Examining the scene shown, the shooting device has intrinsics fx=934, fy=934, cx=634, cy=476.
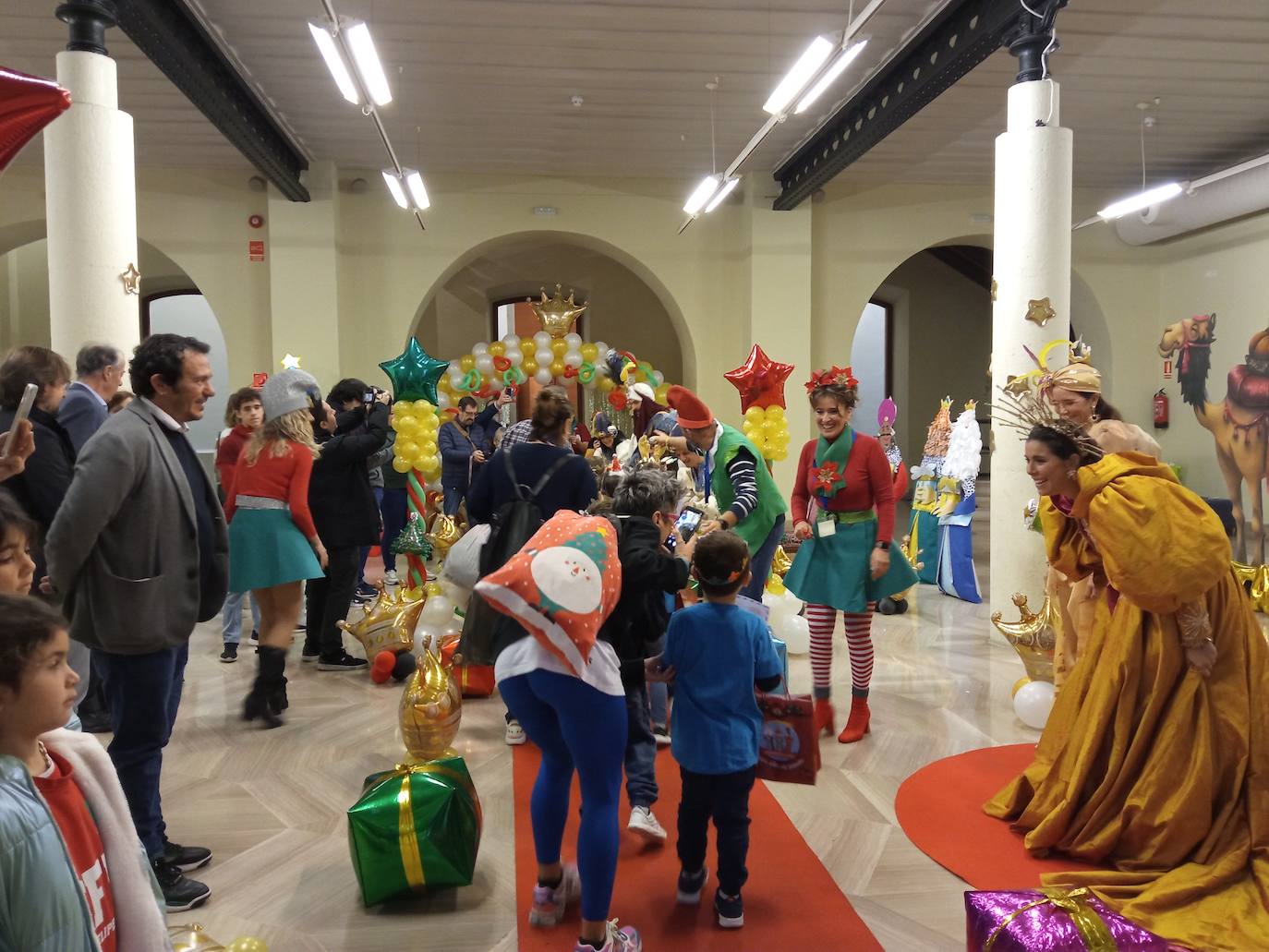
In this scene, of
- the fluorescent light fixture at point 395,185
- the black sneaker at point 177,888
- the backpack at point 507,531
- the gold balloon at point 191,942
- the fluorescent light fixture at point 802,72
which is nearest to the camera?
the gold balloon at point 191,942

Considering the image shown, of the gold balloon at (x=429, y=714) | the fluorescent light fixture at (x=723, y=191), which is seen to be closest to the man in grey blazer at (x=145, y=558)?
the gold balloon at (x=429, y=714)

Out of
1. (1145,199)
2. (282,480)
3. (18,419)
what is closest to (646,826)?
(18,419)

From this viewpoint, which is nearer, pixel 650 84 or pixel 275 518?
pixel 275 518

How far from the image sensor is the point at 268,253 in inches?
402

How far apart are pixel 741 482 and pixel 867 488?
22.2 inches

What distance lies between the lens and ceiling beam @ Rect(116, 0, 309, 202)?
6.10 m

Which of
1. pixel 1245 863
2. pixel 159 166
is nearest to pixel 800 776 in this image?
pixel 1245 863

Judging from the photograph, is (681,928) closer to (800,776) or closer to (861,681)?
(800,776)

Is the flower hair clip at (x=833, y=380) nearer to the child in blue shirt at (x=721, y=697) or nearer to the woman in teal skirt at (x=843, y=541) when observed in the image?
the woman in teal skirt at (x=843, y=541)

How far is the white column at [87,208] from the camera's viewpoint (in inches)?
213

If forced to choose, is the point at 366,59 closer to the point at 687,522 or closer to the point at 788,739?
the point at 687,522

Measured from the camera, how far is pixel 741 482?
4.29 m

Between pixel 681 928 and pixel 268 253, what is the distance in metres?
9.41

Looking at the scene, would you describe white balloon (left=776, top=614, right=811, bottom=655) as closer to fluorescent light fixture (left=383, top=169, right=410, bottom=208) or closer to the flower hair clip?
the flower hair clip
